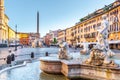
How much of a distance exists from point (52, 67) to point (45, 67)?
51 cm

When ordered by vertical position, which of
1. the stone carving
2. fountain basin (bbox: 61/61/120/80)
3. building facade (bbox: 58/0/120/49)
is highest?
building facade (bbox: 58/0/120/49)

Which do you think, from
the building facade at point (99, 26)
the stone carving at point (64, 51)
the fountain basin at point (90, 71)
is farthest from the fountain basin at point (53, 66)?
the building facade at point (99, 26)

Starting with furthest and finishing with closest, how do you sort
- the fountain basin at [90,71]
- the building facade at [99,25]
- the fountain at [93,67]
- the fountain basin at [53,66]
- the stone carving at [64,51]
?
the building facade at [99,25]
the stone carving at [64,51]
the fountain basin at [53,66]
the fountain at [93,67]
the fountain basin at [90,71]

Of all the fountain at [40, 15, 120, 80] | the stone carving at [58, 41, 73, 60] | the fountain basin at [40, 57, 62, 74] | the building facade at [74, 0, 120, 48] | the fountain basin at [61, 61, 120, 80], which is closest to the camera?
the fountain basin at [61, 61, 120, 80]

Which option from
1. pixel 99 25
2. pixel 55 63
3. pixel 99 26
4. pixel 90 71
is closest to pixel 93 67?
pixel 90 71

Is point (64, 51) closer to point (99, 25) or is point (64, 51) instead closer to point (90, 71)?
point (90, 71)

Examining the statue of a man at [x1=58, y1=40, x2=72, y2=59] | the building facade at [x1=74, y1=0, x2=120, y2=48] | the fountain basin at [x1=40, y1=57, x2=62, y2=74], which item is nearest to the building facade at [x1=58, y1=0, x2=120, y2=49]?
the building facade at [x1=74, y1=0, x2=120, y2=48]

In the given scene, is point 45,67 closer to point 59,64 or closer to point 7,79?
point 59,64

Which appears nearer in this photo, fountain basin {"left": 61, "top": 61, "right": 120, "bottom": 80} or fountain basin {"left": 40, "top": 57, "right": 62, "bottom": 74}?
fountain basin {"left": 61, "top": 61, "right": 120, "bottom": 80}

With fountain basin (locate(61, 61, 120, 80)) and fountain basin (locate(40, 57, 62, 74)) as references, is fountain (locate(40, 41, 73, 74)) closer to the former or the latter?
fountain basin (locate(40, 57, 62, 74))

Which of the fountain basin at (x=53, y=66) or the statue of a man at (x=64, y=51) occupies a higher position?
the statue of a man at (x=64, y=51)

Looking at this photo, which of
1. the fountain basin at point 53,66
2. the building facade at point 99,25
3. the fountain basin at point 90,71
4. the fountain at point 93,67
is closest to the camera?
the fountain basin at point 90,71

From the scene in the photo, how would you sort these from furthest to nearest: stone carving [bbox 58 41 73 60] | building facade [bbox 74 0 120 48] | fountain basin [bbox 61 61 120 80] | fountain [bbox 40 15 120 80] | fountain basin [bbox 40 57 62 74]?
building facade [bbox 74 0 120 48], stone carving [bbox 58 41 73 60], fountain basin [bbox 40 57 62 74], fountain [bbox 40 15 120 80], fountain basin [bbox 61 61 120 80]

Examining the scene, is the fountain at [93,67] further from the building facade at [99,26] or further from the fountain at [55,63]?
the building facade at [99,26]
